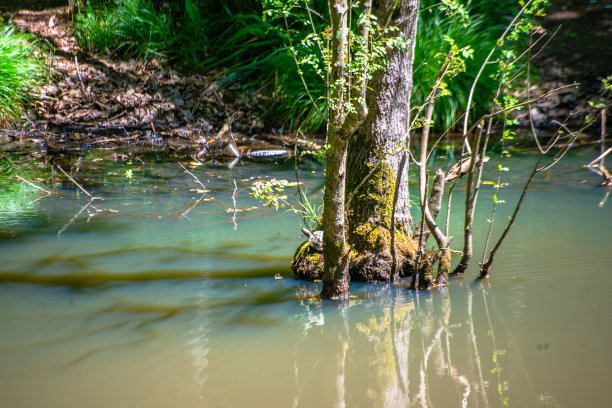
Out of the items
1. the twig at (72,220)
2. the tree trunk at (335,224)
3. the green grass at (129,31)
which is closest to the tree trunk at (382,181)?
the tree trunk at (335,224)

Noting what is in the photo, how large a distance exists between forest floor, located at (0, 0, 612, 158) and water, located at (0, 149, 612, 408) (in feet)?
10.4

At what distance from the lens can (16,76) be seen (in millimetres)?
7082

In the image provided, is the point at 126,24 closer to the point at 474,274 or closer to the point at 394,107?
the point at 394,107

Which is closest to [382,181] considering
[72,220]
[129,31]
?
[72,220]

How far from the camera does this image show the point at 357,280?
2.86 metres

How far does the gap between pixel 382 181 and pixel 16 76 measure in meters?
6.33

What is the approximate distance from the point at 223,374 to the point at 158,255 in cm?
149

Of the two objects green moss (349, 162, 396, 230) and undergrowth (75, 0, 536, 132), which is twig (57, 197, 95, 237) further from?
undergrowth (75, 0, 536, 132)

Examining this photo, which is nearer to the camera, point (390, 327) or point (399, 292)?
point (390, 327)

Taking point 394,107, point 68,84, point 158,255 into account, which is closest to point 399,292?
point 394,107

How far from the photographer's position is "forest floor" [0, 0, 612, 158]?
6789mm

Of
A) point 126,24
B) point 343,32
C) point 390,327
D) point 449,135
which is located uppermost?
point 126,24

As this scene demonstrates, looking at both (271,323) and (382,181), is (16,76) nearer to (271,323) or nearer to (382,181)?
(382,181)

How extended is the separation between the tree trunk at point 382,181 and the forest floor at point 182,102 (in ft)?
12.0
